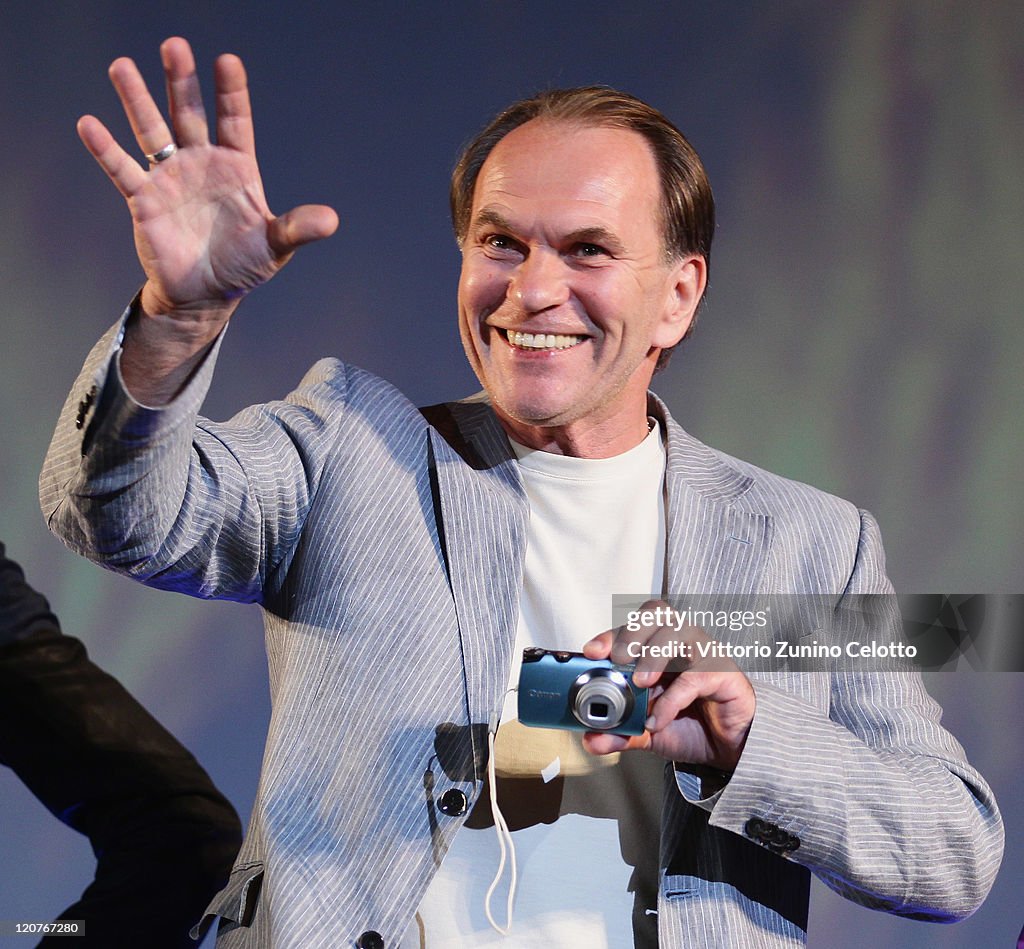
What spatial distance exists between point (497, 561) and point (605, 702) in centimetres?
33

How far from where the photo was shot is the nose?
1.65 metres

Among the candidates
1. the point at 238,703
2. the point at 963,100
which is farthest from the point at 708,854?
the point at 963,100

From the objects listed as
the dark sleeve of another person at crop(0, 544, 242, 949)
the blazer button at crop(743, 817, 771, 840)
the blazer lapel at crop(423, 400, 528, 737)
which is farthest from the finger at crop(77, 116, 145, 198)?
the dark sleeve of another person at crop(0, 544, 242, 949)

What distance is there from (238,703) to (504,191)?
3.82 ft

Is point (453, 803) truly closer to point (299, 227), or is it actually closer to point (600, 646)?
point (600, 646)

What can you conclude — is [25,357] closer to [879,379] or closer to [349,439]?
[349,439]

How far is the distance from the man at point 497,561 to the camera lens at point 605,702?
0.04m

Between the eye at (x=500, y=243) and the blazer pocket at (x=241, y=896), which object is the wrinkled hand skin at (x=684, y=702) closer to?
the blazer pocket at (x=241, y=896)

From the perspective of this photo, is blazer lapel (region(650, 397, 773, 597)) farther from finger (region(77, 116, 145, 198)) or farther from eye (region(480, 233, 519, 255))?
finger (region(77, 116, 145, 198))

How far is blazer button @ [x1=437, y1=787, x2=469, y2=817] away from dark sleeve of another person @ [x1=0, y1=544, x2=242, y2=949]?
0.80 meters

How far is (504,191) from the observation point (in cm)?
171

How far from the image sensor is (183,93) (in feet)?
3.82

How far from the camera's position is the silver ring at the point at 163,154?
1201 mm

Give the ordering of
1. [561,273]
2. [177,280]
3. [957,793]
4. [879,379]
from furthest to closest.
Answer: [879,379]
[561,273]
[957,793]
[177,280]
